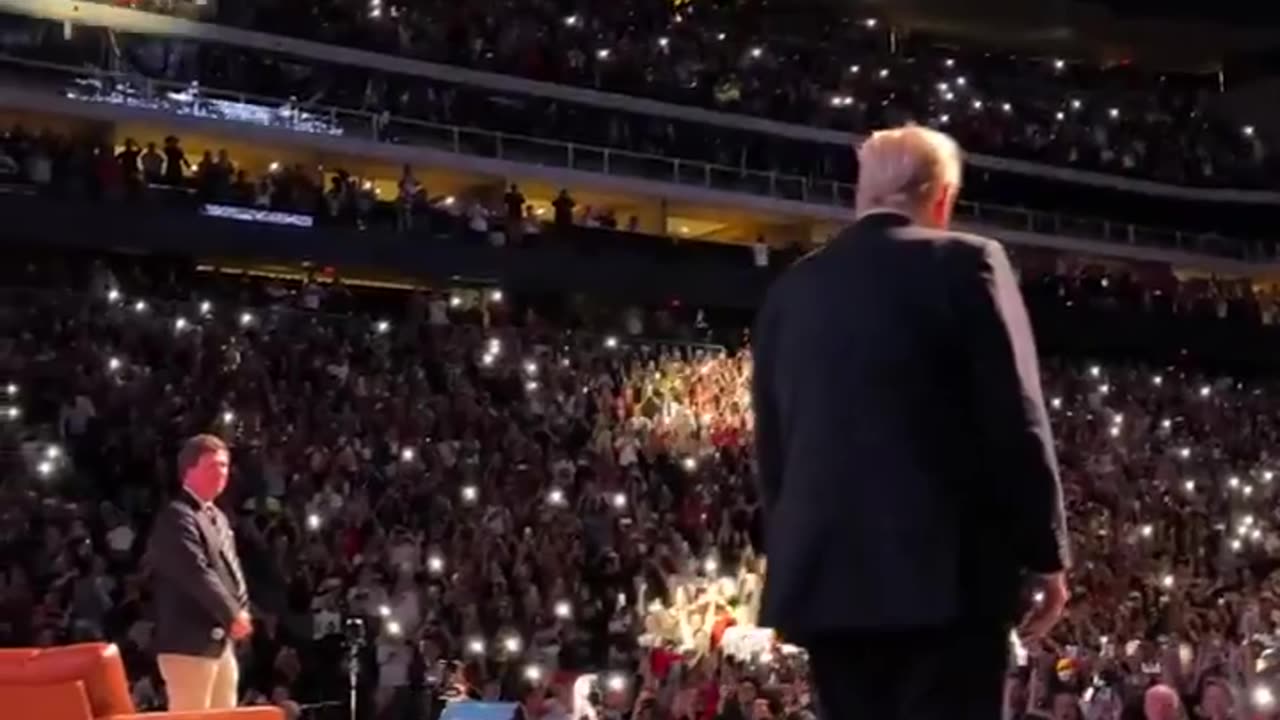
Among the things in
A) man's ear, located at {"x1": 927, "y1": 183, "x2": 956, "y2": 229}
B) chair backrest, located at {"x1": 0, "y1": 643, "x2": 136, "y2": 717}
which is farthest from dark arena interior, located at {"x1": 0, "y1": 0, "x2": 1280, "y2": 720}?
man's ear, located at {"x1": 927, "y1": 183, "x2": 956, "y2": 229}

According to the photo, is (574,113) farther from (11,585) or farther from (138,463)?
(11,585)

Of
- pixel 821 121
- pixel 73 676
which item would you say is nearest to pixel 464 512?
pixel 73 676

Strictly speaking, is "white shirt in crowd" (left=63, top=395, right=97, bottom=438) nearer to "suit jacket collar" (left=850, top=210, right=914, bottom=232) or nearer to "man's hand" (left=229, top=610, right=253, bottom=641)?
"man's hand" (left=229, top=610, right=253, bottom=641)

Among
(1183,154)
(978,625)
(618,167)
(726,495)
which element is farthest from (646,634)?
(1183,154)

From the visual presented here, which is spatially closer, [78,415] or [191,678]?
[191,678]

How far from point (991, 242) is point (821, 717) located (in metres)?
0.77

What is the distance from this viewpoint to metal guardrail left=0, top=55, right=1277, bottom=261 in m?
17.4

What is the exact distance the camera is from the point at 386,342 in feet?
51.9

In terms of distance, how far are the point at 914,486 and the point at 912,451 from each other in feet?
0.17

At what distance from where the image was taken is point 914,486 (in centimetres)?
256

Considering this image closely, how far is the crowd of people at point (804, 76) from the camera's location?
21312mm

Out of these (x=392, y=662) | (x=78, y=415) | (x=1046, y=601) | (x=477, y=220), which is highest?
(x=477, y=220)

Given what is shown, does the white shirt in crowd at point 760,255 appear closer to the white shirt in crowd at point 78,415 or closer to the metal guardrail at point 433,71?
the metal guardrail at point 433,71

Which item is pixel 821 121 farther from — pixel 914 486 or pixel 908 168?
pixel 914 486
